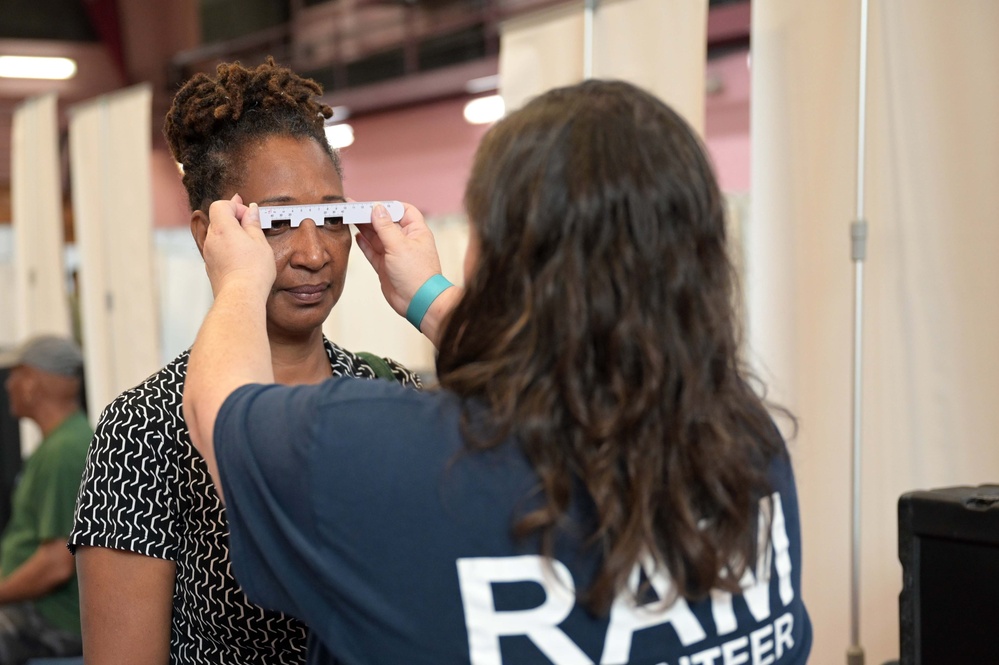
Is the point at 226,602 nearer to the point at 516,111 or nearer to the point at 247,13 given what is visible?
the point at 516,111

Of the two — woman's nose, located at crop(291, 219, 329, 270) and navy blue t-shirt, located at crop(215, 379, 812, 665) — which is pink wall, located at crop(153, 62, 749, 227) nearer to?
woman's nose, located at crop(291, 219, 329, 270)

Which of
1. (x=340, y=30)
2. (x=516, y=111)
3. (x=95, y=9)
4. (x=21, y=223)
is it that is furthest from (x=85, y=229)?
(x=95, y=9)

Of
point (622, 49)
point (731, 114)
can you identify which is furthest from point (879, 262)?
point (731, 114)

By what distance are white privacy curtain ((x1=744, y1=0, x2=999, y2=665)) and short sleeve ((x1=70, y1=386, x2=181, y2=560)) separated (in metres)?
1.83

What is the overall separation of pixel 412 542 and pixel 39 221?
513cm

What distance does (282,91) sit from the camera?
1337mm

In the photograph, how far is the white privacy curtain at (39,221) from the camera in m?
5.19

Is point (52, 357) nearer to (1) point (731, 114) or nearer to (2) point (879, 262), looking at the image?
(2) point (879, 262)

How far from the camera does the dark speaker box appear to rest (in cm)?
164

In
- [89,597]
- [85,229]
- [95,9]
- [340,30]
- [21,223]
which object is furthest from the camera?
[95,9]

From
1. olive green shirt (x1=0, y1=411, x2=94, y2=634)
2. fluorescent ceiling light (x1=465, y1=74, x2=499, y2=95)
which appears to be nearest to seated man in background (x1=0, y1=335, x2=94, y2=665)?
olive green shirt (x1=0, y1=411, x2=94, y2=634)

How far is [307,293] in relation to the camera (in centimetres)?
131

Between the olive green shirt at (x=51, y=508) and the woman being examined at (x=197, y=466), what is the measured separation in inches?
72.5

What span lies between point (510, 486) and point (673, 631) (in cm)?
18
